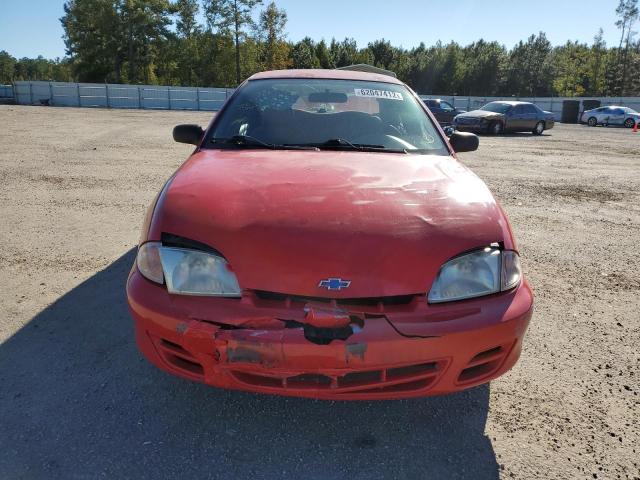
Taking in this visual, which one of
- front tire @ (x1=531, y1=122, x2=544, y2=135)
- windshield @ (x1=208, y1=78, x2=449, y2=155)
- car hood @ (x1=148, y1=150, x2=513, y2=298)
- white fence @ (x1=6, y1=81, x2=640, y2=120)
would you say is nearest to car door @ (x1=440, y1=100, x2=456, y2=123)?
front tire @ (x1=531, y1=122, x2=544, y2=135)

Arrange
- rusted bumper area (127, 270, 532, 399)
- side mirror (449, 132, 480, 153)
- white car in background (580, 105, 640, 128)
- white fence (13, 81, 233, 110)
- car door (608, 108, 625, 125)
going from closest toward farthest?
rusted bumper area (127, 270, 532, 399), side mirror (449, 132, 480, 153), white car in background (580, 105, 640, 128), car door (608, 108, 625, 125), white fence (13, 81, 233, 110)

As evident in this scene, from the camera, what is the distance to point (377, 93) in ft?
10.9

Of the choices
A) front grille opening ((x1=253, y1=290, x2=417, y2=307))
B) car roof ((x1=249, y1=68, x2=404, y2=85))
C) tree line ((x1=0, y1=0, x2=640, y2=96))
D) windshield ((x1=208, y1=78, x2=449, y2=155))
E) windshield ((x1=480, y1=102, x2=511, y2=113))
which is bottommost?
front grille opening ((x1=253, y1=290, x2=417, y2=307))

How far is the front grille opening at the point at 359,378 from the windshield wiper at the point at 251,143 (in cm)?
148

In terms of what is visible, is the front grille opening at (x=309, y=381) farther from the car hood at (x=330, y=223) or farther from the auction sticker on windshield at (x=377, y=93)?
the auction sticker on windshield at (x=377, y=93)

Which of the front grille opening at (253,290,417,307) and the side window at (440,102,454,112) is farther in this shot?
the side window at (440,102,454,112)

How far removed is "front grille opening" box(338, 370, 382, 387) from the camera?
68.1 inches

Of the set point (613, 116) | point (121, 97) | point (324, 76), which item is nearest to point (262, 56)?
point (121, 97)

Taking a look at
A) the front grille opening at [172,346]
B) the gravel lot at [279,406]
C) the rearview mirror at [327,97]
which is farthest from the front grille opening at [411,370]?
the rearview mirror at [327,97]

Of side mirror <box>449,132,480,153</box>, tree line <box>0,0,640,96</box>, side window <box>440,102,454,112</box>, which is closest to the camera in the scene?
side mirror <box>449,132,480,153</box>

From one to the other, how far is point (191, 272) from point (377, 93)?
2.11 meters

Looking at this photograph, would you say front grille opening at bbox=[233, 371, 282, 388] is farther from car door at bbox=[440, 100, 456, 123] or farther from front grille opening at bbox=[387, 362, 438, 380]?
car door at bbox=[440, 100, 456, 123]

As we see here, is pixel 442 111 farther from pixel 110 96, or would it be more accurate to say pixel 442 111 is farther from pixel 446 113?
pixel 110 96

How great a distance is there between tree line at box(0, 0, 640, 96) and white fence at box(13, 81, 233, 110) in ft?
60.5
